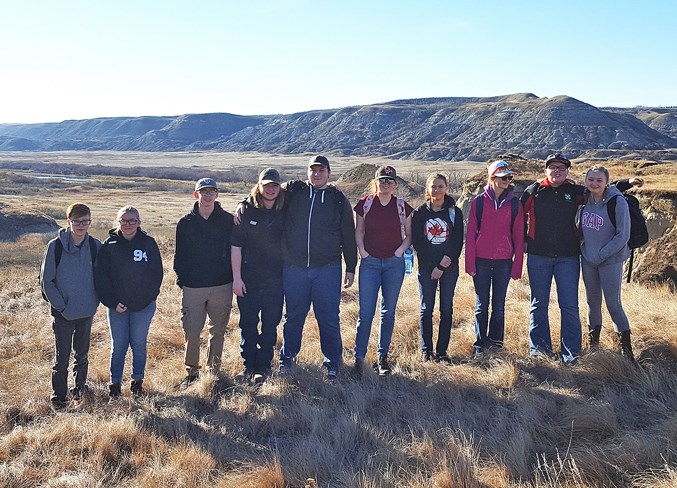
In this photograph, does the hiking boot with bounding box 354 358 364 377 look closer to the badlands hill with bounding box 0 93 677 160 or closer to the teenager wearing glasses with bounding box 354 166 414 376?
the teenager wearing glasses with bounding box 354 166 414 376

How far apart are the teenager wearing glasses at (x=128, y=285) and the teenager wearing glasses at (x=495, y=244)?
115 inches

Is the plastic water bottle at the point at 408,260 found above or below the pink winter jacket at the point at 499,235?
below

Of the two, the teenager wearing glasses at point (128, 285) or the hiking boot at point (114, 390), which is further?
the hiking boot at point (114, 390)

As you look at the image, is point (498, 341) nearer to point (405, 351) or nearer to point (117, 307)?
point (405, 351)

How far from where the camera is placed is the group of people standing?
184 inches

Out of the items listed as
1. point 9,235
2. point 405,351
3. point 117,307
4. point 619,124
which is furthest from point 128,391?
point 619,124

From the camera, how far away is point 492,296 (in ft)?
17.2

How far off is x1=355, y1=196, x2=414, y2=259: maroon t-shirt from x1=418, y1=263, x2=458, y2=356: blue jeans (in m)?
0.50

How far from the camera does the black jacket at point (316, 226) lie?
15.7ft

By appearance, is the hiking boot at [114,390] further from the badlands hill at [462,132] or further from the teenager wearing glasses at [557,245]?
the badlands hill at [462,132]

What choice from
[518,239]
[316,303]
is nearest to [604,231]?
[518,239]

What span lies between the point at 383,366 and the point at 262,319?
1.22 meters

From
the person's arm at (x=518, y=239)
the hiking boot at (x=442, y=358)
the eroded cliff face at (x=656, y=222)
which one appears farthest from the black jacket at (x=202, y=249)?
the eroded cliff face at (x=656, y=222)

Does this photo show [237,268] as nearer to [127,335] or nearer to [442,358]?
[127,335]
